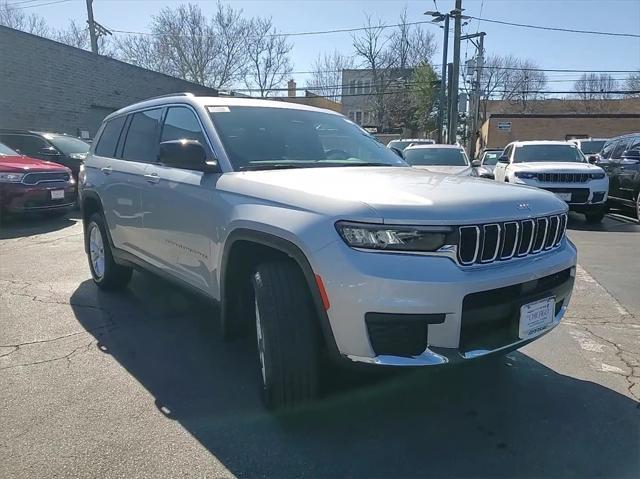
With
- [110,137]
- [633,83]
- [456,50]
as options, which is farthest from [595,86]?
[110,137]

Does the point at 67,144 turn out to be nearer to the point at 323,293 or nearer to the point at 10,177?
the point at 10,177

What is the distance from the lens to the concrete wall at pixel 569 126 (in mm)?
36188

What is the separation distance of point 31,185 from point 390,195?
8.94 metres

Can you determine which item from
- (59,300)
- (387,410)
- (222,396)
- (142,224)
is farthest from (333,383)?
(59,300)

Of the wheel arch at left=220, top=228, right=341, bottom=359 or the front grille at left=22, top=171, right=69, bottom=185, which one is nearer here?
the wheel arch at left=220, top=228, right=341, bottom=359

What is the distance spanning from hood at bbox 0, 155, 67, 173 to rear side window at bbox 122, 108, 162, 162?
5.76 metres

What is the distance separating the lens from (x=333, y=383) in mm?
3271

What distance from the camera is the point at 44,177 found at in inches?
387

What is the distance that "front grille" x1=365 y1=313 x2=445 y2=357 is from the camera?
2.40 metres

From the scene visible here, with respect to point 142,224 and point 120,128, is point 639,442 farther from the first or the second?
point 120,128

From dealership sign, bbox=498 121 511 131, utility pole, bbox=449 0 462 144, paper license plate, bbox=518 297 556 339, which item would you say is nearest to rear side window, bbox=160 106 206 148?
paper license plate, bbox=518 297 556 339

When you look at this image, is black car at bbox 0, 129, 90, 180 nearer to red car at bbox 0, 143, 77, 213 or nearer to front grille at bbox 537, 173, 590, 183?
red car at bbox 0, 143, 77, 213

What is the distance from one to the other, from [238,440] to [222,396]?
0.54 metres

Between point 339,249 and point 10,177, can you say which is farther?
point 10,177
